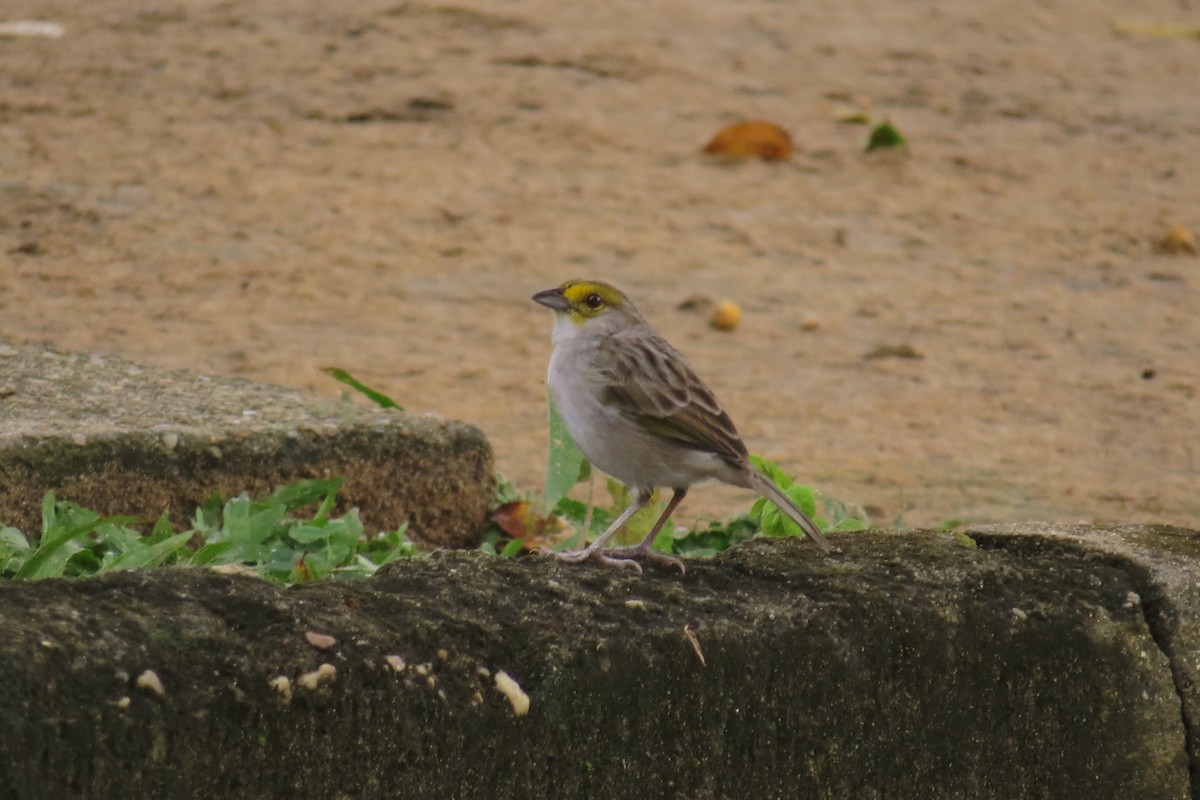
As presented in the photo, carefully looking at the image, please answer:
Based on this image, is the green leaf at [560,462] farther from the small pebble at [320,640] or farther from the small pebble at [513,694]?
the small pebble at [320,640]

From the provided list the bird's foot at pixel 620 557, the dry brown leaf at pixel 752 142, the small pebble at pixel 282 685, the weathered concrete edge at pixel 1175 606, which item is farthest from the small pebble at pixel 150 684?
the dry brown leaf at pixel 752 142

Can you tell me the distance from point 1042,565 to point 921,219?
671cm

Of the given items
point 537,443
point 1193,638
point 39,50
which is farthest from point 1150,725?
point 39,50

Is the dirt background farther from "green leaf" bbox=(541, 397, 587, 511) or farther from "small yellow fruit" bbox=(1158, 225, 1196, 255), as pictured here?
"green leaf" bbox=(541, 397, 587, 511)

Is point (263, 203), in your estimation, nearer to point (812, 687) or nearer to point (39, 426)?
point (39, 426)

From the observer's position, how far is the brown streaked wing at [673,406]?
412 cm

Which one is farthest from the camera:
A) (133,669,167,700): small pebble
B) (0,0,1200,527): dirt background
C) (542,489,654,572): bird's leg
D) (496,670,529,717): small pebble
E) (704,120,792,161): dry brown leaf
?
(704,120,792,161): dry brown leaf

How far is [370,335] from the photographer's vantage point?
8.06 m

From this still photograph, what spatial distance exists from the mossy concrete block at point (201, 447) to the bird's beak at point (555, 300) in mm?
604

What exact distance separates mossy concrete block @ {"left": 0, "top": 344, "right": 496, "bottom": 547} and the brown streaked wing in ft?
3.20

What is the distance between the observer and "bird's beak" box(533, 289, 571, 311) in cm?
466

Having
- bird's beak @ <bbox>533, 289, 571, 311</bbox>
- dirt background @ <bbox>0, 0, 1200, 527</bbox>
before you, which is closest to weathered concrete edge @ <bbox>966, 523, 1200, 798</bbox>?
bird's beak @ <bbox>533, 289, 571, 311</bbox>

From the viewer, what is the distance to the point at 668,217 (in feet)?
33.4

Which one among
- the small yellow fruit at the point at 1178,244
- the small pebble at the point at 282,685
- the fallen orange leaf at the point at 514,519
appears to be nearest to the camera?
the small pebble at the point at 282,685
